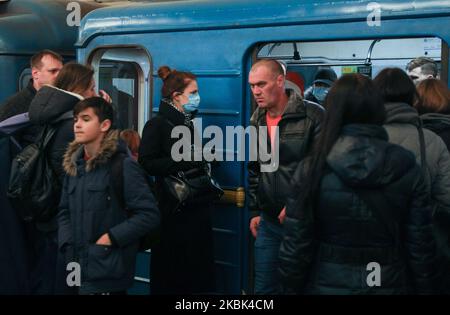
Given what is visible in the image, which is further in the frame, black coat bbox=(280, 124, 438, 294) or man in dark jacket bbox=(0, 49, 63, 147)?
man in dark jacket bbox=(0, 49, 63, 147)

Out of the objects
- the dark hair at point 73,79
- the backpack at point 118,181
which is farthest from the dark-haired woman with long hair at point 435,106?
the dark hair at point 73,79

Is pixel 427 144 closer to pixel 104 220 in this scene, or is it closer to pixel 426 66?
pixel 426 66

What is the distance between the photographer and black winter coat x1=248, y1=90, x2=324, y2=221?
3.97 meters

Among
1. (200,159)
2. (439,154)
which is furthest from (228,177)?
(439,154)

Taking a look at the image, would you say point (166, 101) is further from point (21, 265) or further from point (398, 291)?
point (398, 291)

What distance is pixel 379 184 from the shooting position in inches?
115

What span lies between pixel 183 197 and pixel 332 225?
68.0 inches

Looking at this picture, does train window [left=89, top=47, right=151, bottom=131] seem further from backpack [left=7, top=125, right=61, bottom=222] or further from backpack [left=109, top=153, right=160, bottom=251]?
backpack [left=109, top=153, right=160, bottom=251]

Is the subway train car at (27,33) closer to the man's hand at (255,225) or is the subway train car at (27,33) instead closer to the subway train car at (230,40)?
the subway train car at (230,40)

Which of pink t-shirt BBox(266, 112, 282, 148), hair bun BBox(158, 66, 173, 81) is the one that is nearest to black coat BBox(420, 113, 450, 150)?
pink t-shirt BBox(266, 112, 282, 148)

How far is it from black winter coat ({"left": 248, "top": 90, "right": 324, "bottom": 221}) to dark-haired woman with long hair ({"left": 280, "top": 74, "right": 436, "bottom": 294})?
35.5 inches

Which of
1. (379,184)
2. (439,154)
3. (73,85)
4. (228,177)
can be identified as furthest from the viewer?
(228,177)

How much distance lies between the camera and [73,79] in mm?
4133

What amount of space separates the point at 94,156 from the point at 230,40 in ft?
5.63
